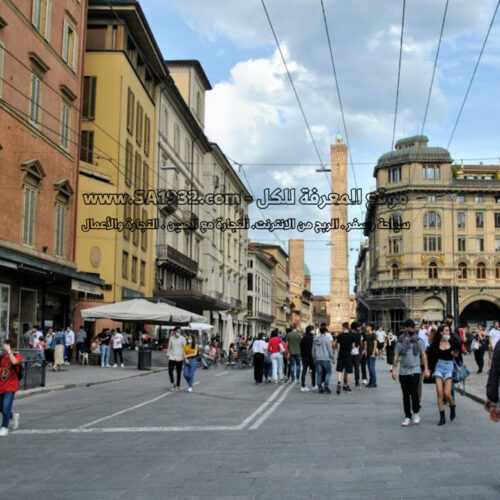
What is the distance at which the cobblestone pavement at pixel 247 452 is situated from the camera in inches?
277

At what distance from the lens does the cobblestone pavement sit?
703 cm

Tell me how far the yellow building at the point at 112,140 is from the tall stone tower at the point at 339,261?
51943 mm

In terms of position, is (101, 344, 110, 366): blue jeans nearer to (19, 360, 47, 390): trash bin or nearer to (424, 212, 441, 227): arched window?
(19, 360, 47, 390): trash bin

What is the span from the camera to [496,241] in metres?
79.1

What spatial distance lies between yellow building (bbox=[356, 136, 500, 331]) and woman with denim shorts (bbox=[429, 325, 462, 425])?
219 feet

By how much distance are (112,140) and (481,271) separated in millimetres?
52284

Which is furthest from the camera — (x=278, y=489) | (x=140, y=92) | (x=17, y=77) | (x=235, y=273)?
(x=235, y=273)

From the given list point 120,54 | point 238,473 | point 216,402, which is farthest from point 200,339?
point 238,473

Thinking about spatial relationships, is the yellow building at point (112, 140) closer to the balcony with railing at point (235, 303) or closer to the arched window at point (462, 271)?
the balcony with railing at point (235, 303)

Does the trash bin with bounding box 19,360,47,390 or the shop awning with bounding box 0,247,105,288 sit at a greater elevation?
the shop awning with bounding box 0,247,105,288

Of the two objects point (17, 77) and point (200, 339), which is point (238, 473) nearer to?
point (17, 77)

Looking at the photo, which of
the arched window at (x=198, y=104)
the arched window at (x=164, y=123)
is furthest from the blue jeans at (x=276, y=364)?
the arched window at (x=198, y=104)

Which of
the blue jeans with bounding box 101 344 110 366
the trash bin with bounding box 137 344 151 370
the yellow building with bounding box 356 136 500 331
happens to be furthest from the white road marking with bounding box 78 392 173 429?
the yellow building with bounding box 356 136 500 331

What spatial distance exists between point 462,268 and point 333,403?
219 feet
